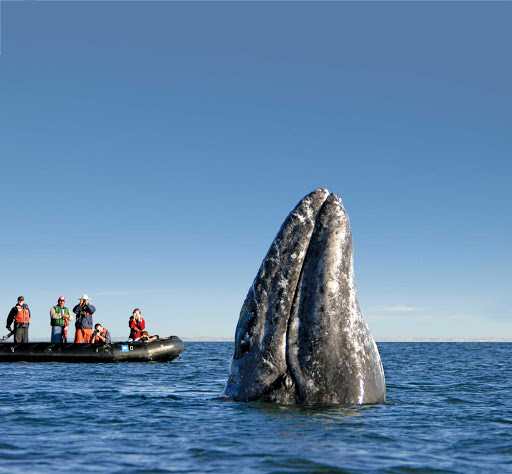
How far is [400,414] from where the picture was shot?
847 centimetres

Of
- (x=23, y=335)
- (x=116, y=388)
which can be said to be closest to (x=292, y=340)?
(x=116, y=388)

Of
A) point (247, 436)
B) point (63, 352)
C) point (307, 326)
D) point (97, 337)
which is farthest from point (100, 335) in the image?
point (247, 436)

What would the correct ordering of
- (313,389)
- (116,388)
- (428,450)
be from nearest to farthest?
1. (428,450)
2. (313,389)
3. (116,388)

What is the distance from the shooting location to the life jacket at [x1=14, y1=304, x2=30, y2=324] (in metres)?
25.0

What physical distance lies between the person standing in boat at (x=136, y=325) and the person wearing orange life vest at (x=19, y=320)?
393 centimetres

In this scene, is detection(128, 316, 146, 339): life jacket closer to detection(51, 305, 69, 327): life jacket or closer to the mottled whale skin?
detection(51, 305, 69, 327): life jacket

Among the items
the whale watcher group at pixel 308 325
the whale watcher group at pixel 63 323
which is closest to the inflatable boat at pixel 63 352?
the whale watcher group at pixel 63 323

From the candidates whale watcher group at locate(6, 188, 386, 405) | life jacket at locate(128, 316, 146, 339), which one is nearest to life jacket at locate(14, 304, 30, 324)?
life jacket at locate(128, 316, 146, 339)

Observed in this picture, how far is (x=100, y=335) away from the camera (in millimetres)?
25953

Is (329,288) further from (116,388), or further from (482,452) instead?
(116,388)

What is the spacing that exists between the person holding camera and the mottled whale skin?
739 inches

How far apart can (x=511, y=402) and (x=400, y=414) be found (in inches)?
137

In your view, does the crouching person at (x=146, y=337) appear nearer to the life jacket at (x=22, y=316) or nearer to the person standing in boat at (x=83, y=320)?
the person standing in boat at (x=83, y=320)

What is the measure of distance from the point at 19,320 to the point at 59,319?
1.44m
